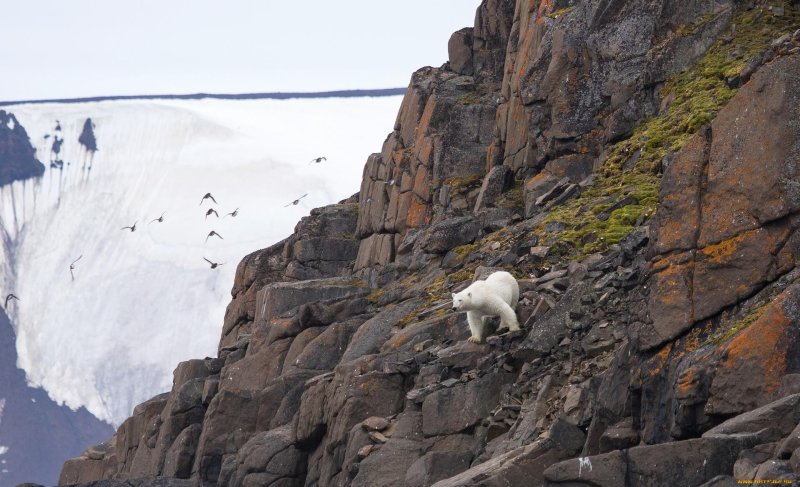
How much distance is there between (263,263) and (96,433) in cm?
11301

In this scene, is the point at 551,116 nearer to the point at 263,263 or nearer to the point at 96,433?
the point at 263,263

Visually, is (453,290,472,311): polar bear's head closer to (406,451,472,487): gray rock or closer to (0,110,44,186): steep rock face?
(406,451,472,487): gray rock

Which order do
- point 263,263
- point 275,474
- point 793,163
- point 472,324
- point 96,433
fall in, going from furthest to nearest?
point 96,433 < point 263,263 < point 275,474 < point 472,324 < point 793,163

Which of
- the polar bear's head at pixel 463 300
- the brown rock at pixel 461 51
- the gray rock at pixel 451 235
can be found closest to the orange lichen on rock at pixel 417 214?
the brown rock at pixel 461 51

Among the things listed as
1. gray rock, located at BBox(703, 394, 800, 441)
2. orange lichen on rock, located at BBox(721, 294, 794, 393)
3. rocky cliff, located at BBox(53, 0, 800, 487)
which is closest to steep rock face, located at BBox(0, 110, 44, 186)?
rocky cliff, located at BBox(53, 0, 800, 487)

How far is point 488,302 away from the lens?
30203 millimetres

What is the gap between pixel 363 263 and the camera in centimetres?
5556

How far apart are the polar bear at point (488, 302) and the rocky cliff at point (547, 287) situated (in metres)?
0.47

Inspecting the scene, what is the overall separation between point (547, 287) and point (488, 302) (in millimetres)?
2440

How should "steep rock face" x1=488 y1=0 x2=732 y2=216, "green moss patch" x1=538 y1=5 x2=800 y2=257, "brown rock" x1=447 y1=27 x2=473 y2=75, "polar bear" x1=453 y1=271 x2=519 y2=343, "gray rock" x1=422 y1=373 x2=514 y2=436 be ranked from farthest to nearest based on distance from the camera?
1. "brown rock" x1=447 y1=27 x2=473 y2=75
2. "steep rock face" x1=488 y1=0 x2=732 y2=216
3. "green moss patch" x1=538 y1=5 x2=800 y2=257
4. "polar bear" x1=453 y1=271 x2=519 y2=343
5. "gray rock" x1=422 y1=373 x2=514 y2=436

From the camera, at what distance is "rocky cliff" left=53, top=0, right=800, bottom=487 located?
2123 cm

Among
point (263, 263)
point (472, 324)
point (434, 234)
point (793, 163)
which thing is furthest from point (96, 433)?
point (793, 163)

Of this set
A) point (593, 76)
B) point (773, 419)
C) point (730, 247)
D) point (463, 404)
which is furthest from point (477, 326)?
point (593, 76)

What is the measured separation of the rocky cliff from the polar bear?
1.54 feet
